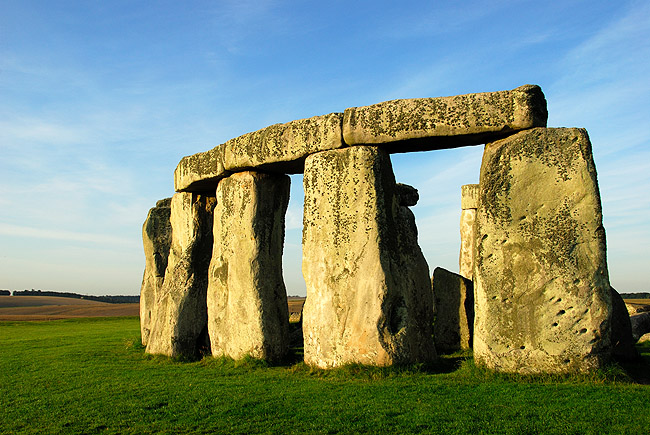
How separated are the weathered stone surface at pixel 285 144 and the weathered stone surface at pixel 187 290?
2087mm

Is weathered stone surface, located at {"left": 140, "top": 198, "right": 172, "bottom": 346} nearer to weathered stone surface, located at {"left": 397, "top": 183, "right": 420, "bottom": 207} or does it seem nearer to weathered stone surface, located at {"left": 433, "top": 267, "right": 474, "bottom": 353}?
weathered stone surface, located at {"left": 397, "top": 183, "right": 420, "bottom": 207}

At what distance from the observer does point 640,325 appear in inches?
546

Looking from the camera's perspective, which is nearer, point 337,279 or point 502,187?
point 502,187

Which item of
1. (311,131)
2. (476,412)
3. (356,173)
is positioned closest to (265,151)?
(311,131)

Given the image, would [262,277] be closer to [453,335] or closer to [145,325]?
[453,335]

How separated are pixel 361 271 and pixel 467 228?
1088 cm

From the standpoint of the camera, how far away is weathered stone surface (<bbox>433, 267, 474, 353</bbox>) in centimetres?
1093

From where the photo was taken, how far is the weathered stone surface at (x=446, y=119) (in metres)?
8.02

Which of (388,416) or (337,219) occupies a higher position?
(337,219)

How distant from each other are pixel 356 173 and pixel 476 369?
3471mm

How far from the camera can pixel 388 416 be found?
5.98m

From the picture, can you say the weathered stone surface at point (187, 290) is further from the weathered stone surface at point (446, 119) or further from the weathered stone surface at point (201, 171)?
the weathered stone surface at point (446, 119)

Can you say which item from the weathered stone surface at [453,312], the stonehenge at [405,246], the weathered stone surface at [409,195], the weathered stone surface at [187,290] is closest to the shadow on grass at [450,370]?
the stonehenge at [405,246]

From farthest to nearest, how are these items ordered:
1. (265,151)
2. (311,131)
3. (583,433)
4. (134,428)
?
(265,151), (311,131), (134,428), (583,433)
